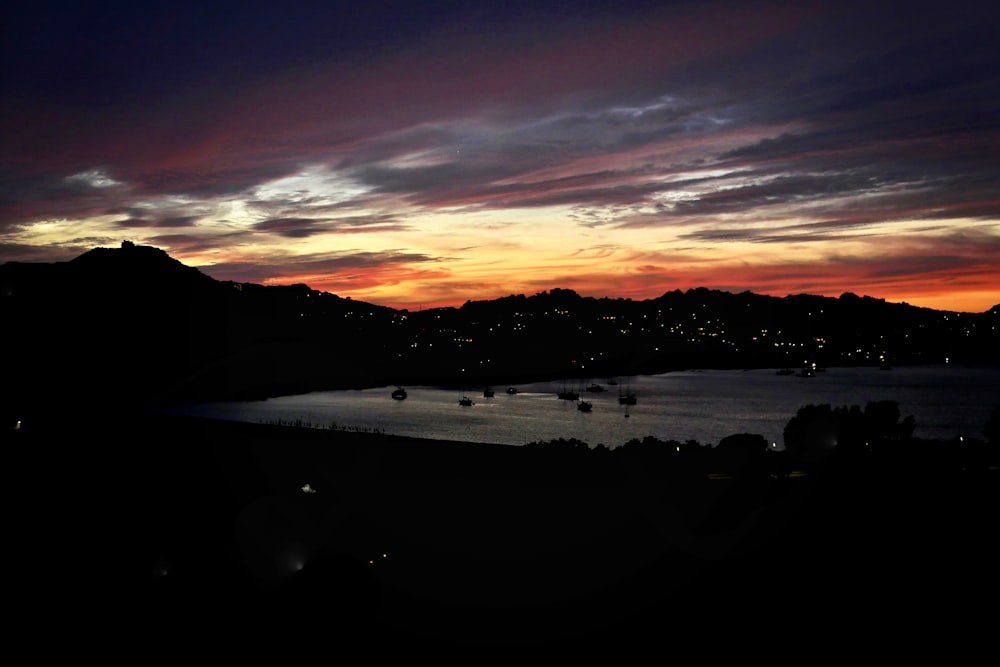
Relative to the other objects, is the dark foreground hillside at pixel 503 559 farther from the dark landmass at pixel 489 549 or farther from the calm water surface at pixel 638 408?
the calm water surface at pixel 638 408

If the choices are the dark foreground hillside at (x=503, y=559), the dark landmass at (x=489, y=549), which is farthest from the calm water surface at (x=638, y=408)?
the dark foreground hillside at (x=503, y=559)

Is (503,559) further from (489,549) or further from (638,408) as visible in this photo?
(638,408)

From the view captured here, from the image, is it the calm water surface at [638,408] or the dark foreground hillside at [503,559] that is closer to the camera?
the dark foreground hillside at [503,559]

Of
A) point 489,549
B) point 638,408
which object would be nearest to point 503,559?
point 489,549

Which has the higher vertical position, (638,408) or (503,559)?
(503,559)

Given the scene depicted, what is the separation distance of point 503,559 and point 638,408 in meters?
92.6

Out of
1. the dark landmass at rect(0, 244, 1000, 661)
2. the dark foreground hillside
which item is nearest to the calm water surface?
the dark landmass at rect(0, 244, 1000, 661)

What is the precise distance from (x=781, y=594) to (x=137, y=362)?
96.3 metres

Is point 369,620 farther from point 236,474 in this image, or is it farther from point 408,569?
point 236,474

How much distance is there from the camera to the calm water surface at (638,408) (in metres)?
83.4

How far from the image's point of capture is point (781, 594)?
1335 cm

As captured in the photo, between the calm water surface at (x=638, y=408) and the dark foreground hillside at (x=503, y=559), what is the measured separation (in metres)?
49.3

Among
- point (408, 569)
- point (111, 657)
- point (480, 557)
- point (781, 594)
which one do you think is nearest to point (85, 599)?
point (111, 657)

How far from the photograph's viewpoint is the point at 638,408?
108 m
